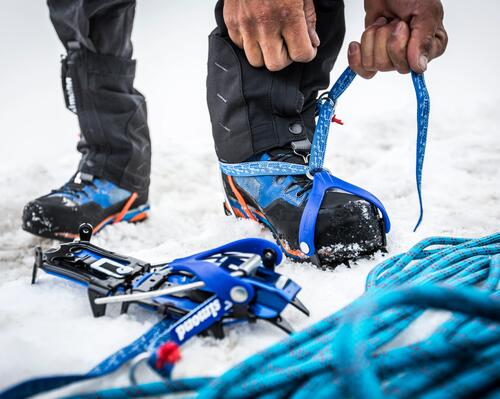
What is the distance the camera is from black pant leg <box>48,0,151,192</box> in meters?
1.85

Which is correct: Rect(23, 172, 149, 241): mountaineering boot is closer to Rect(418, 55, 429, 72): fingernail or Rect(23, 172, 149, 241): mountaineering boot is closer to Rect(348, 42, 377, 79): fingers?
Rect(348, 42, 377, 79): fingers

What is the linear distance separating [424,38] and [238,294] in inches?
39.5

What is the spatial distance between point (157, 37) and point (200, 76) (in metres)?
1.32

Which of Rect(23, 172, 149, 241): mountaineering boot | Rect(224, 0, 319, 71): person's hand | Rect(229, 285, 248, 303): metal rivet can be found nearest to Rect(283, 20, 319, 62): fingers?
Rect(224, 0, 319, 71): person's hand

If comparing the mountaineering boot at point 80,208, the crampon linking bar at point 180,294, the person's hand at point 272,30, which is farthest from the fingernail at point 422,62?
the mountaineering boot at point 80,208

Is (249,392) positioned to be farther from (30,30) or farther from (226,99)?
(30,30)

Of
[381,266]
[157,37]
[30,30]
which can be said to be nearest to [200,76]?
[157,37]

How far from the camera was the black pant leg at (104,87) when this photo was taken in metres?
1.85

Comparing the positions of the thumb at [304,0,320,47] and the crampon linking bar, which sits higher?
the thumb at [304,0,320,47]

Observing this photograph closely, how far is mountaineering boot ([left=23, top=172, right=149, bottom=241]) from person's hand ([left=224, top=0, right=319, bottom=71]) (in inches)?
38.8

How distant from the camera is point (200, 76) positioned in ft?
20.7

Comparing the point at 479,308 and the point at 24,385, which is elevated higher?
the point at 479,308

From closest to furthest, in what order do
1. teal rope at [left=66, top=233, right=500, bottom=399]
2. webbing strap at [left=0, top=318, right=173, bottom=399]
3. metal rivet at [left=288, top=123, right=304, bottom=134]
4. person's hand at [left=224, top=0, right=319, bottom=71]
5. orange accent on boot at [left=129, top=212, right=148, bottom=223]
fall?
teal rope at [left=66, top=233, right=500, bottom=399]
webbing strap at [left=0, top=318, right=173, bottom=399]
person's hand at [left=224, top=0, right=319, bottom=71]
metal rivet at [left=288, top=123, right=304, bottom=134]
orange accent on boot at [left=129, top=212, right=148, bottom=223]

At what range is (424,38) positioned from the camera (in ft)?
4.30
